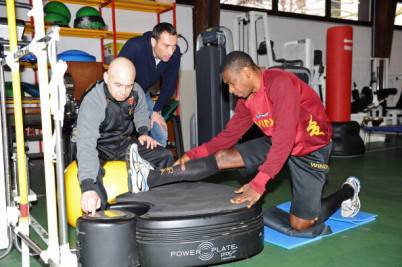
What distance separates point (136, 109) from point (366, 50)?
891 centimetres

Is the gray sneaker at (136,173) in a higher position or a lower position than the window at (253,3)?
lower

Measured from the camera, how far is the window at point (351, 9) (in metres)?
9.70

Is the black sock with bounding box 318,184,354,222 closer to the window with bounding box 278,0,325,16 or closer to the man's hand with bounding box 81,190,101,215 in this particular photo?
the man's hand with bounding box 81,190,101,215

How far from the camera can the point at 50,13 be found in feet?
16.7

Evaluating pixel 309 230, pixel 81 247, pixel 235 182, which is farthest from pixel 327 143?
pixel 235 182

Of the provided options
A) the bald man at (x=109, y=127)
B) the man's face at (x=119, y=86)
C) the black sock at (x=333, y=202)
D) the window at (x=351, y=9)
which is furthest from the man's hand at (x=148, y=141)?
the window at (x=351, y=9)

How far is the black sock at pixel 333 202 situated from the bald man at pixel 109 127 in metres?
1.04

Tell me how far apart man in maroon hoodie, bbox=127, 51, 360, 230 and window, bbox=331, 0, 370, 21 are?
7.96 meters

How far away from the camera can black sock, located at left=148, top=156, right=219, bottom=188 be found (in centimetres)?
244

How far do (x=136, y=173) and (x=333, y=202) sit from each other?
4.25 feet

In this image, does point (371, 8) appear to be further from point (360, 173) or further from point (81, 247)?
point (81, 247)

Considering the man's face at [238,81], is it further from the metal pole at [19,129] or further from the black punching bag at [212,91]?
the black punching bag at [212,91]

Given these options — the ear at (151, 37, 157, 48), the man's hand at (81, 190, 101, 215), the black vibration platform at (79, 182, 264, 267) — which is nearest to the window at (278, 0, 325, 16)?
the ear at (151, 37, 157, 48)

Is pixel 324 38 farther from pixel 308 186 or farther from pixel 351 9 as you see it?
pixel 308 186
